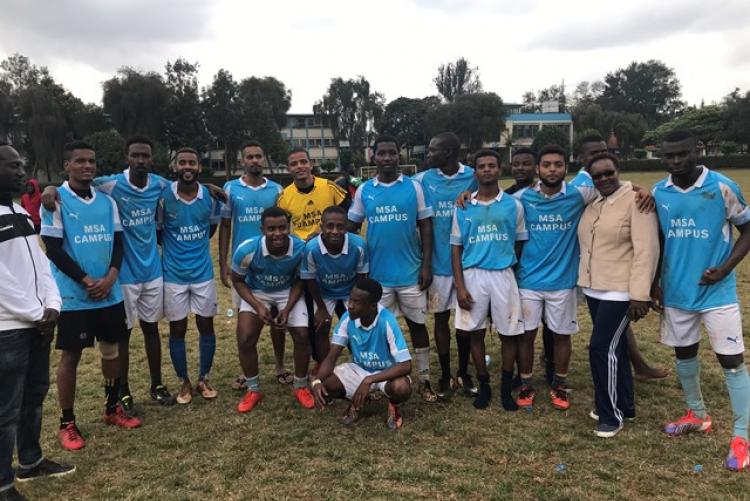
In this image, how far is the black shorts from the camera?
4145 millimetres

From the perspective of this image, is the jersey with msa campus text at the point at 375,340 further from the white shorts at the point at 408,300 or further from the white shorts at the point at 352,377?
the white shorts at the point at 408,300

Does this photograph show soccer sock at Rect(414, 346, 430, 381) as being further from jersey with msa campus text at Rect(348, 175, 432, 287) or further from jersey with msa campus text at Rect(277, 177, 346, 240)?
jersey with msa campus text at Rect(277, 177, 346, 240)

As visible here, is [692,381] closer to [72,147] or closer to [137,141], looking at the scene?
[137,141]

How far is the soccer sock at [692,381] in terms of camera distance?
4.01 metres

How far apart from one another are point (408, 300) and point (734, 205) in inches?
104

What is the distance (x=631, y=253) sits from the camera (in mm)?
3926

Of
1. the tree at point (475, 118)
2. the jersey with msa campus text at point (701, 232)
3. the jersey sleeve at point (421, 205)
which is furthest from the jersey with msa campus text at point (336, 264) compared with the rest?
the tree at point (475, 118)

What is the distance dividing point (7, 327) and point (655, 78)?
12552 cm

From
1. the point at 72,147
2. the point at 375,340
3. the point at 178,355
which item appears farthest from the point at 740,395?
the point at 72,147

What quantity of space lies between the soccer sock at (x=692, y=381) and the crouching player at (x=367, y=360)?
2138mm

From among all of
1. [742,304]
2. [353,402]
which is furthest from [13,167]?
[742,304]

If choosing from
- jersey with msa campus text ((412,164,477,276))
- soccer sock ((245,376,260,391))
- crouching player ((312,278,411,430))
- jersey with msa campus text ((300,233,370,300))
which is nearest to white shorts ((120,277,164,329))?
soccer sock ((245,376,260,391))

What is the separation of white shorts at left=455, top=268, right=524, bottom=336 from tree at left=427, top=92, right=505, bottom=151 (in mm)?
60676

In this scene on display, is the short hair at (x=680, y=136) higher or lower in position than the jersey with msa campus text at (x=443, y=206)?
higher
